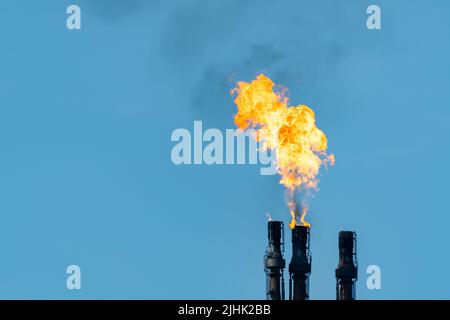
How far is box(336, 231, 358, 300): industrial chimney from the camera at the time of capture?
150750 mm

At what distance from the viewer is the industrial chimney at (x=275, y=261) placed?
149750 mm

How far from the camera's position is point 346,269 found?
150625 millimetres

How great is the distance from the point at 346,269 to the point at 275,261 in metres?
5.77

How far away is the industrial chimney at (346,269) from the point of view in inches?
5935

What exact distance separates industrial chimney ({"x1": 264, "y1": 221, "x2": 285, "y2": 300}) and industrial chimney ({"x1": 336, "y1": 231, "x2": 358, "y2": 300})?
473 cm

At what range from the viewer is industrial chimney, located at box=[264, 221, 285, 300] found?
14975cm

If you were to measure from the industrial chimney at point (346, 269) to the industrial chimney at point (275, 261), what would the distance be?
186 inches

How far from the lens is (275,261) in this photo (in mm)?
150125
